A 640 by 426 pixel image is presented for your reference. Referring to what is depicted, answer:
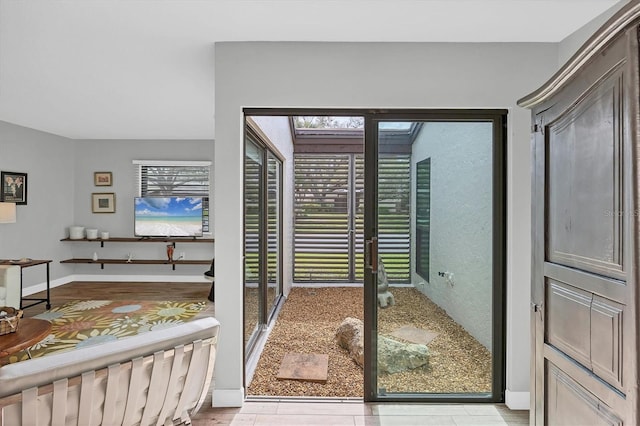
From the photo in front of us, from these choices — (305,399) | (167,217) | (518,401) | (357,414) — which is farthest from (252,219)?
(167,217)

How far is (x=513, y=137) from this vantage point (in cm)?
256

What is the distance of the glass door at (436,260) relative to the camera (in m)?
2.62

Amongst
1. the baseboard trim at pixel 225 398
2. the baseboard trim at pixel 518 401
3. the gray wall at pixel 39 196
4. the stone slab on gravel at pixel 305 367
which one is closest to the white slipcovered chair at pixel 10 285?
the gray wall at pixel 39 196

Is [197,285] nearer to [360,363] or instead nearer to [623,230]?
[360,363]

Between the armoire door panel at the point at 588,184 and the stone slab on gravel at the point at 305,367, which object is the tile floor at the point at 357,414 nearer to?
the stone slab on gravel at the point at 305,367

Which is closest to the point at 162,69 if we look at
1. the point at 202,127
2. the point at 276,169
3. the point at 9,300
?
the point at 276,169

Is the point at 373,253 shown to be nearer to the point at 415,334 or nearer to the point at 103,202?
the point at 415,334

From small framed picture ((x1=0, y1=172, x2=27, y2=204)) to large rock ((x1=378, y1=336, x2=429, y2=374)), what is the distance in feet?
18.3

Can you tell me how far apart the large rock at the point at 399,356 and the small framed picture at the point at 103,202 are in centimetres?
576

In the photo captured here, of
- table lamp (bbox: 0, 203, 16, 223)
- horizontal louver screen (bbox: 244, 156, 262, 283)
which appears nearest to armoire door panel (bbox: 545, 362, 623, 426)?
horizontal louver screen (bbox: 244, 156, 262, 283)

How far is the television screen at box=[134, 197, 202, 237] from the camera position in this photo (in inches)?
253

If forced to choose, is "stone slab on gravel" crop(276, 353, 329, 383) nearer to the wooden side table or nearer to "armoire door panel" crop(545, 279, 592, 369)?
the wooden side table

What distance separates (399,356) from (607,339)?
1.68m

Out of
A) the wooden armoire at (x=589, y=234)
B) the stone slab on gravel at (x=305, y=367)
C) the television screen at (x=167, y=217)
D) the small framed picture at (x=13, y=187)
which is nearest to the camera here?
the wooden armoire at (x=589, y=234)
